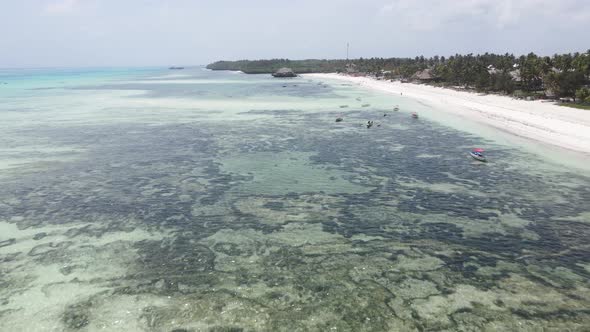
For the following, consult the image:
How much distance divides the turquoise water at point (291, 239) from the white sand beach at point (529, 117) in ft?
19.0

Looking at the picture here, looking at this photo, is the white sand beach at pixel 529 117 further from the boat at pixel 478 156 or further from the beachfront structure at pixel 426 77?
the beachfront structure at pixel 426 77

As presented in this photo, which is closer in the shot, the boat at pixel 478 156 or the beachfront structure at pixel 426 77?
the boat at pixel 478 156

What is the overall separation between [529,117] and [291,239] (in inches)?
1784

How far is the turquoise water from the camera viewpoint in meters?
13.3

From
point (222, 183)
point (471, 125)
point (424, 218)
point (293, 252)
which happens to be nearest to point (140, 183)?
point (222, 183)

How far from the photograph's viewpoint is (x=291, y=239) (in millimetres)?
18812

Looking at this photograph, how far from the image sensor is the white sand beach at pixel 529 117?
3825cm

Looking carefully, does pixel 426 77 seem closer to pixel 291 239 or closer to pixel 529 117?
pixel 529 117

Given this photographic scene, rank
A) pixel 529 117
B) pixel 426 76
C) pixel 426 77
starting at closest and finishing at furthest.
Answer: pixel 529 117 → pixel 426 77 → pixel 426 76

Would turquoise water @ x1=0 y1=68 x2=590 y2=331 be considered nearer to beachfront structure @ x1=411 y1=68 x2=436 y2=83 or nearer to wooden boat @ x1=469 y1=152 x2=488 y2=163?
wooden boat @ x1=469 y1=152 x2=488 y2=163

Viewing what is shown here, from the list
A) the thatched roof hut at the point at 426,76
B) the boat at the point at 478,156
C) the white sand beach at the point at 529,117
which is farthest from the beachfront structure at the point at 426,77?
the boat at the point at 478,156

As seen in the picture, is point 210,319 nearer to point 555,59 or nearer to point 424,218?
point 424,218

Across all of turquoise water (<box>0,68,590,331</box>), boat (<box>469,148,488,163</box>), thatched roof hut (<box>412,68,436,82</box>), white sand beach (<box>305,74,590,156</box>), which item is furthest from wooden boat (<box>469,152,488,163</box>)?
thatched roof hut (<box>412,68,436,82</box>)

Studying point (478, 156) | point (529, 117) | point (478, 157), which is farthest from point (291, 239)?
point (529, 117)
